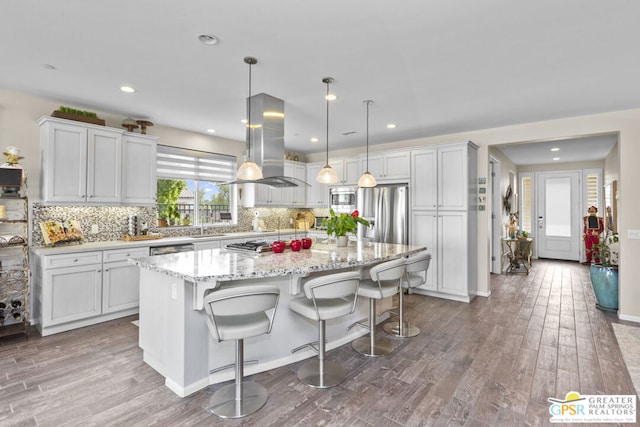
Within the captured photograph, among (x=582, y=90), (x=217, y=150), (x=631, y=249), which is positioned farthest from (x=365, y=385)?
(x=217, y=150)

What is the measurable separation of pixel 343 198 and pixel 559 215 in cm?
647

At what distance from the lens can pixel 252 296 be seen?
81.8 inches

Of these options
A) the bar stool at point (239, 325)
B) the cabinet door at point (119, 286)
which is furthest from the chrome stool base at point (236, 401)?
the cabinet door at point (119, 286)

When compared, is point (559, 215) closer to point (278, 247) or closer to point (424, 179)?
point (424, 179)

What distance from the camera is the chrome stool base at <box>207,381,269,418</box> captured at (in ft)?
7.18

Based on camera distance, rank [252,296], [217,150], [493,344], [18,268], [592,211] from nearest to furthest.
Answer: [252,296]
[493,344]
[18,268]
[217,150]
[592,211]

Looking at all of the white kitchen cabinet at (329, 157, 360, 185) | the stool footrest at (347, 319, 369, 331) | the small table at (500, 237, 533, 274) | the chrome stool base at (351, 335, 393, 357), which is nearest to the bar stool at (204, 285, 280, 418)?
the chrome stool base at (351, 335, 393, 357)

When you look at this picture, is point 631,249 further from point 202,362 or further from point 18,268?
point 18,268

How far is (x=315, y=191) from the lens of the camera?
6.85 m

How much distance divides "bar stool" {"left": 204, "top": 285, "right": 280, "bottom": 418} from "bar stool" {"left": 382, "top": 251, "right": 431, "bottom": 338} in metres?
1.66

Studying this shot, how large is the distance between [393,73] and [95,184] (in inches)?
148

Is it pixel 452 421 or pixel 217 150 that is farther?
pixel 217 150

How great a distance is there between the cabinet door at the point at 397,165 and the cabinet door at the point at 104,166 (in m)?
4.02

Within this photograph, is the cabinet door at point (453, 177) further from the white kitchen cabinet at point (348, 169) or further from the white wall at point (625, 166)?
the white kitchen cabinet at point (348, 169)
